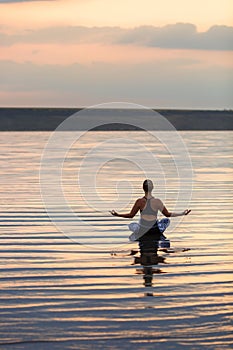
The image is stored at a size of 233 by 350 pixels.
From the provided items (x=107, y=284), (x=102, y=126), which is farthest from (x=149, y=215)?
(x=102, y=126)

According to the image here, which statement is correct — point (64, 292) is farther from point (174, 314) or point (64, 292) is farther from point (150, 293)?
point (174, 314)

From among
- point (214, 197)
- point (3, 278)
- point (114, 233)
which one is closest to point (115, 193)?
point (214, 197)

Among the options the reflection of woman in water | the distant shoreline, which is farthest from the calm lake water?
the distant shoreline

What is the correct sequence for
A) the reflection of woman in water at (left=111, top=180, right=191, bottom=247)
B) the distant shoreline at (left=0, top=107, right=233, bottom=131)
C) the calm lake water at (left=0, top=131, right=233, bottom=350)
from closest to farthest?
the calm lake water at (left=0, top=131, right=233, bottom=350) → the reflection of woman in water at (left=111, top=180, right=191, bottom=247) → the distant shoreline at (left=0, top=107, right=233, bottom=131)

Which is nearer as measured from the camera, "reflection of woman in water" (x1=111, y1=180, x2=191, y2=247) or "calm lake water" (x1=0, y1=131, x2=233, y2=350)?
"calm lake water" (x1=0, y1=131, x2=233, y2=350)

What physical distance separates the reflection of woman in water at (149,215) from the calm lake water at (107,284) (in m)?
0.47

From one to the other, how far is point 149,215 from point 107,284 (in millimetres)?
4815

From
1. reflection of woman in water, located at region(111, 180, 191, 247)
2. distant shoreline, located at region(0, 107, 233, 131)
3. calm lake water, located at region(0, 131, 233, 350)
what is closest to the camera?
calm lake water, located at region(0, 131, 233, 350)

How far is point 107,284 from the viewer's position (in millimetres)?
13562

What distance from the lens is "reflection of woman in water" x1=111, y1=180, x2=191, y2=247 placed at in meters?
18.1

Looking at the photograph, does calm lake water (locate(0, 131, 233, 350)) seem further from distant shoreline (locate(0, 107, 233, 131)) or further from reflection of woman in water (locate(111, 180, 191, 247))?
distant shoreline (locate(0, 107, 233, 131))

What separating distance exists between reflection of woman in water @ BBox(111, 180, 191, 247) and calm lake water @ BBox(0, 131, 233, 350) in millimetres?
469

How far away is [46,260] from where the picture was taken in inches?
620

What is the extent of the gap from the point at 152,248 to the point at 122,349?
7.33 meters
